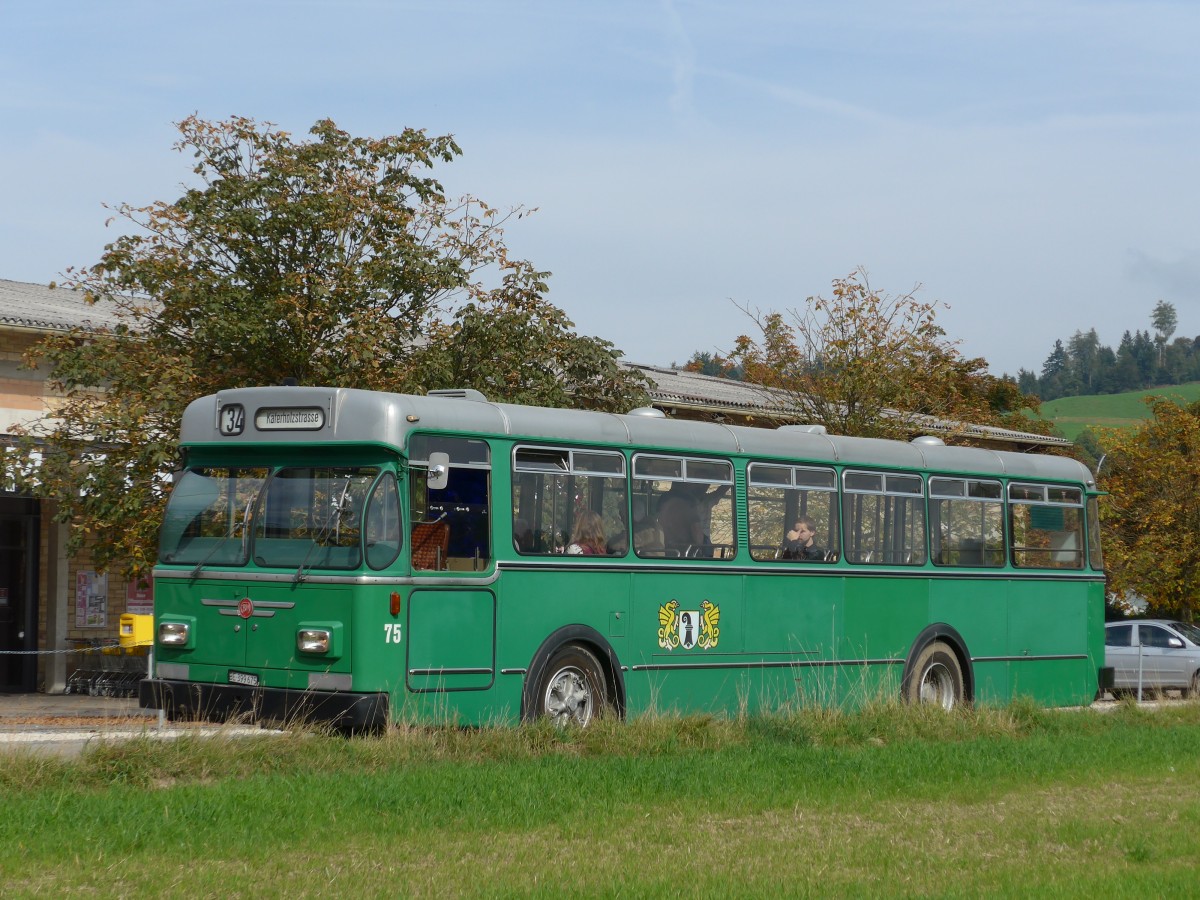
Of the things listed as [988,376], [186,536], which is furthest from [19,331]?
[988,376]

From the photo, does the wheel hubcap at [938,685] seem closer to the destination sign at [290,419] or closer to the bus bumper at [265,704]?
the bus bumper at [265,704]

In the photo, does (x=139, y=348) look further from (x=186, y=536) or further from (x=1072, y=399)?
(x=1072, y=399)

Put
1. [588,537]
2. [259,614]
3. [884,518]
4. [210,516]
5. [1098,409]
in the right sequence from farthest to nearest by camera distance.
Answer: [1098,409] → [884,518] → [588,537] → [210,516] → [259,614]

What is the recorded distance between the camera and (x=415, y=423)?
40.5 feet

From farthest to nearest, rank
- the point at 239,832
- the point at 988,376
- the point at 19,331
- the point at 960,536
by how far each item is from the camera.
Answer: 1. the point at 988,376
2. the point at 19,331
3. the point at 960,536
4. the point at 239,832

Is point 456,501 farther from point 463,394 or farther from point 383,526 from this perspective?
point 463,394

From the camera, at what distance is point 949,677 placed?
1777cm

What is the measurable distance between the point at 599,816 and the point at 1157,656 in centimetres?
1997

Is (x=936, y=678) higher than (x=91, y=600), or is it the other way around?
(x=91, y=600)

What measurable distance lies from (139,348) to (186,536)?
20.3ft

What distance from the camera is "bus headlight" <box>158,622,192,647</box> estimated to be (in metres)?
12.7

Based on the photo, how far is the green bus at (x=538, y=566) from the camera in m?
12.1

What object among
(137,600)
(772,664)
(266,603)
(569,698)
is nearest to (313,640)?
(266,603)

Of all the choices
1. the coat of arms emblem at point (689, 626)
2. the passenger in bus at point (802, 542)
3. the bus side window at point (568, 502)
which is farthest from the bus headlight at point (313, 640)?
the passenger in bus at point (802, 542)
